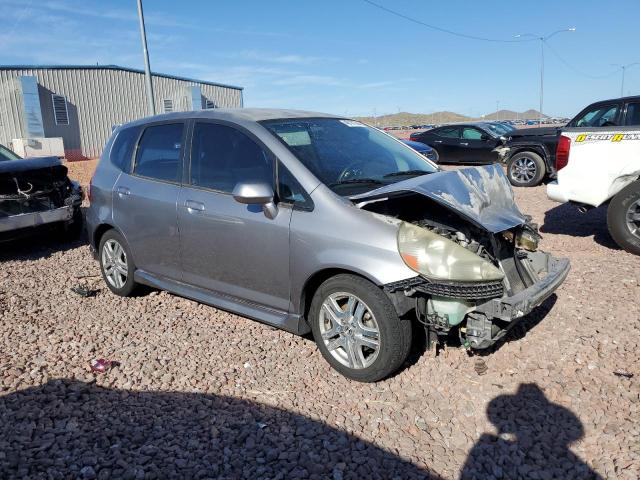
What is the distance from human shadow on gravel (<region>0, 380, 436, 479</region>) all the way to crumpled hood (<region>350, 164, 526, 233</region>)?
5.05 feet

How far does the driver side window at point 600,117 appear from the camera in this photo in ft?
24.5

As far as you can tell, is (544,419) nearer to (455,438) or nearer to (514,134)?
(455,438)

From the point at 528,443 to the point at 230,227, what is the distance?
2.47 metres

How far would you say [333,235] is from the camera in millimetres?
3391

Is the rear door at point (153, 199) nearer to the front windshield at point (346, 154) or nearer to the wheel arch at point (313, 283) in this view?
the front windshield at point (346, 154)

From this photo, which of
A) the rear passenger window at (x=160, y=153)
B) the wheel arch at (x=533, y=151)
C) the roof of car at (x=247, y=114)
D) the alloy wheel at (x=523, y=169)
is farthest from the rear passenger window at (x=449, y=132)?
the rear passenger window at (x=160, y=153)

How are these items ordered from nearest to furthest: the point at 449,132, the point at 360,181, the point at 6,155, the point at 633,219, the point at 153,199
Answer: the point at 360,181
the point at 153,199
the point at 633,219
the point at 6,155
the point at 449,132

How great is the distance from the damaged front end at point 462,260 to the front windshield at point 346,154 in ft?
1.23

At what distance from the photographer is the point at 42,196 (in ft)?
23.0

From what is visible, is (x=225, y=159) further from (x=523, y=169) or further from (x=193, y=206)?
(x=523, y=169)

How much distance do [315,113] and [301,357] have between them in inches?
86.7

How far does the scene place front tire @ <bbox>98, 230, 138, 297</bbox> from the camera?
5.10m

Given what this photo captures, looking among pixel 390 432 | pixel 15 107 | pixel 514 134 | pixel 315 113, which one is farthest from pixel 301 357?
pixel 15 107

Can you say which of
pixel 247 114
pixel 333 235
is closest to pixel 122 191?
pixel 247 114
